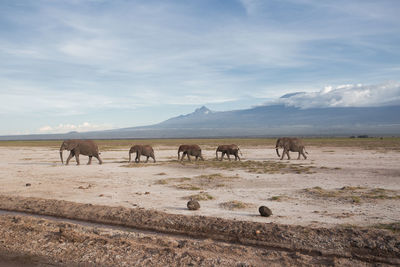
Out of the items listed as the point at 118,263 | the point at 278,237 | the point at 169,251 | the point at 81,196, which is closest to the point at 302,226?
the point at 278,237

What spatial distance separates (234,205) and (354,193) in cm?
593

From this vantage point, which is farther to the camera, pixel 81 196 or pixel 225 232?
pixel 81 196

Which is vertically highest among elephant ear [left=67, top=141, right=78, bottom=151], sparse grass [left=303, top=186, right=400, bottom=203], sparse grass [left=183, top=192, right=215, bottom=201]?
elephant ear [left=67, top=141, right=78, bottom=151]

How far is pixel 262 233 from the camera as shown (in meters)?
10.0

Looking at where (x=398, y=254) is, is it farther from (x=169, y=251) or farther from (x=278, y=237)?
(x=169, y=251)

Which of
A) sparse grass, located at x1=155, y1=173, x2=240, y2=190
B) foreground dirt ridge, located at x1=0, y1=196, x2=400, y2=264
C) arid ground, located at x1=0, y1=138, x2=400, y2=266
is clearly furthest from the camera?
sparse grass, located at x1=155, y1=173, x2=240, y2=190

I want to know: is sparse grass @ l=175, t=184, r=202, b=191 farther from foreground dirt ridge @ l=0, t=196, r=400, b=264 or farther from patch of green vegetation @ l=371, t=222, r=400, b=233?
patch of green vegetation @ l=371, t=222, r=400, b=233

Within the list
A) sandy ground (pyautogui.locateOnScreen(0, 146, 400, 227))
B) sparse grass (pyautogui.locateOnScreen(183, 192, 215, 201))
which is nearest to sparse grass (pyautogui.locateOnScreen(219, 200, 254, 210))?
sandy ground (pyautogui.locateOnScreen(0, 146, 400, 227))

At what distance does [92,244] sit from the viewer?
9.31 metres

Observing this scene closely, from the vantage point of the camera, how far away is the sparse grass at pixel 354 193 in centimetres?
1471

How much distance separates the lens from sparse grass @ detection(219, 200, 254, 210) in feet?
43.7

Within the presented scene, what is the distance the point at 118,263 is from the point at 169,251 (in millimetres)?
1202

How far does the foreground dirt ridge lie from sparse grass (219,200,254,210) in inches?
82.0

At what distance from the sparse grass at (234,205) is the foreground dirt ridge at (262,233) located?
82.0 inches
